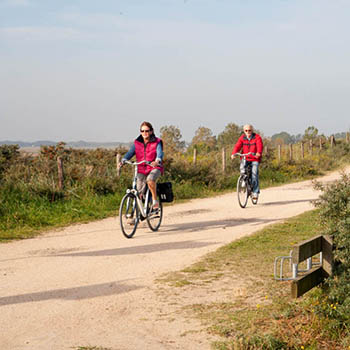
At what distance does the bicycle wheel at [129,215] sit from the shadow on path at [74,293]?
10.7 feet

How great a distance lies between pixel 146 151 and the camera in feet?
32.8

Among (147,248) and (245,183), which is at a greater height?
(245,183)

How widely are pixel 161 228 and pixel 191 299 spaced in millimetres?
5099

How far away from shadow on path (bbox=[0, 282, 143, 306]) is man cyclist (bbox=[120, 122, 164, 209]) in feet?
11.8

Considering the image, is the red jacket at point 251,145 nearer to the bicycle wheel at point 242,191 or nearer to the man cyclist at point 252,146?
the man cyclist at point 252,146

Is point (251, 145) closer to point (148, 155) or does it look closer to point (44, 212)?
point (148, 155)

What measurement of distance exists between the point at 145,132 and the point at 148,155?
1.43ft

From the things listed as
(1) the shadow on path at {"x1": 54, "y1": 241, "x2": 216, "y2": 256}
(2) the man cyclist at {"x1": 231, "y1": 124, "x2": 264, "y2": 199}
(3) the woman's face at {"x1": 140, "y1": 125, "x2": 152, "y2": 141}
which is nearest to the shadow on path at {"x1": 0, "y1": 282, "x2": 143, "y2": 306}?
(1) the shadow on path at {"x1": 54, "y1": 241, "x2": 216, "y2": 256}

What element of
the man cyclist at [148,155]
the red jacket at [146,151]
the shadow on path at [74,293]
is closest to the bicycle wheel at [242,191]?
the man cyclist at [148,155]

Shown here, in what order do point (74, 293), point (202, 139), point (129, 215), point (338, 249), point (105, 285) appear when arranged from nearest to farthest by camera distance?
point (338, 249), point (74, 293), point (105, 285), point (129, 215), point (202, 139)

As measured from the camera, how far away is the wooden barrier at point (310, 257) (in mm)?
5172

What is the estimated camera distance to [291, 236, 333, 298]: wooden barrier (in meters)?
5.17

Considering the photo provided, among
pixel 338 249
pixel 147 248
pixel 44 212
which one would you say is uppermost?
pixel 338 249

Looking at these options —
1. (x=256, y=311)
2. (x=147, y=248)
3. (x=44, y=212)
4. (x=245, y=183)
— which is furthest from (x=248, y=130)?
(x=256, y=311)
